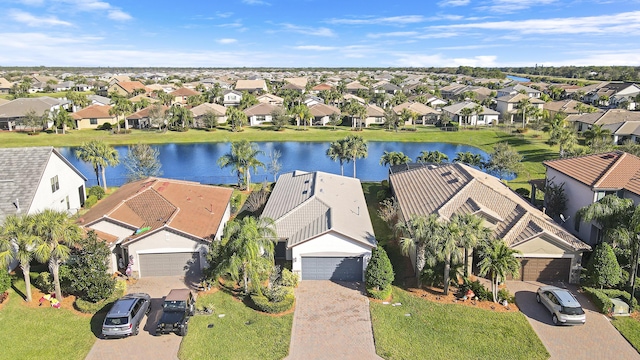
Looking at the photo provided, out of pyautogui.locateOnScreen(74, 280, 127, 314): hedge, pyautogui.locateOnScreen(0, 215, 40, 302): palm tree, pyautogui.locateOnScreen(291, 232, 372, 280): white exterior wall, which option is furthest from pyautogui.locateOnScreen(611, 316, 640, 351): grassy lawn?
pyautogui.locateOnScreen(0, 215, 40, 302): palm tree

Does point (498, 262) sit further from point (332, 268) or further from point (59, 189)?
point (59, 189)

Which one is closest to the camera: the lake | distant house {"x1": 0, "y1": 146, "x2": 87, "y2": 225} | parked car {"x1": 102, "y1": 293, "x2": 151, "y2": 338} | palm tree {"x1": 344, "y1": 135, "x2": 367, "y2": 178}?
parked car {"x1": 102, "y1": 293, "x2": 151, "y2": 338}

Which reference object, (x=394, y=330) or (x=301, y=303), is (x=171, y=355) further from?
(x=394, y=330)

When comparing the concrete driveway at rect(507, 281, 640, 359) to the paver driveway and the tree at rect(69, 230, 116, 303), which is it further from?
the tree at rect(69, 230, 116, 303)

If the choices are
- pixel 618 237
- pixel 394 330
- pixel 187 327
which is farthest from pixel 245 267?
pixel 618 237

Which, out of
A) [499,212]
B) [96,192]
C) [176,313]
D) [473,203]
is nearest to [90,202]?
[96,192]
